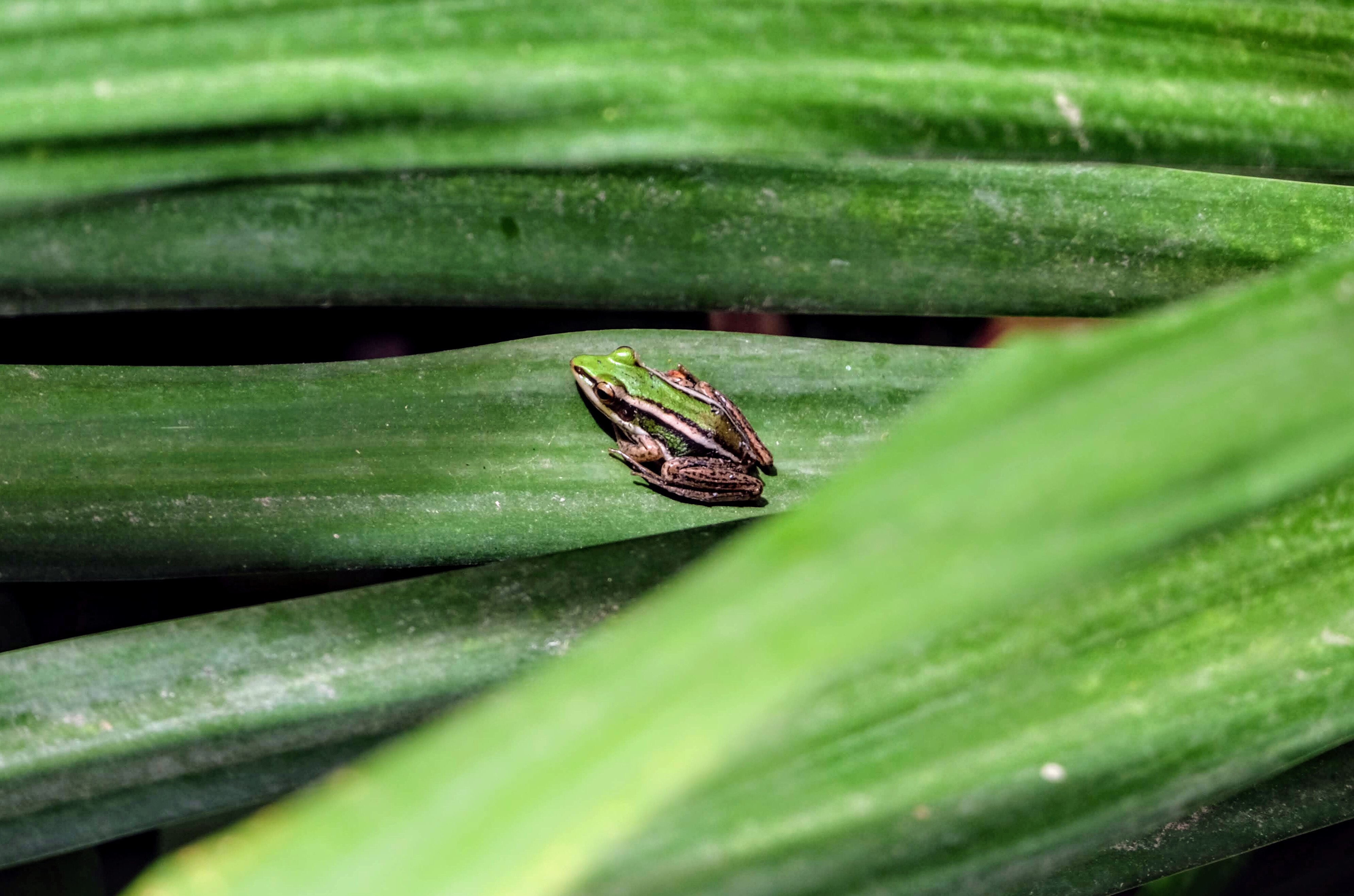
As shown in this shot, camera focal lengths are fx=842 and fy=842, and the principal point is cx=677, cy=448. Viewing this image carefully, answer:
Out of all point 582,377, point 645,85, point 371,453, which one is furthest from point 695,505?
point 645,85

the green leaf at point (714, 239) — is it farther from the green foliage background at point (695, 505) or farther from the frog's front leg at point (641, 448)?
the frog's front leg at point (641, 448)

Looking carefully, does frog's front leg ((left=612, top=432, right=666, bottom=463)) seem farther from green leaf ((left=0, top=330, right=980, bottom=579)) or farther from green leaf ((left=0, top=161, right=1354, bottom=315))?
green leaf ((left=0, top=161, right=1354, bottom=315))

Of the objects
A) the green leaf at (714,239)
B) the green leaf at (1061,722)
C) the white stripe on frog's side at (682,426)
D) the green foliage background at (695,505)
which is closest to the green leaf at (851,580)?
the green foliage background at (695,505)

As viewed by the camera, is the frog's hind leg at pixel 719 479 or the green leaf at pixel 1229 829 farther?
the frog's hind leg at pixel 719 479

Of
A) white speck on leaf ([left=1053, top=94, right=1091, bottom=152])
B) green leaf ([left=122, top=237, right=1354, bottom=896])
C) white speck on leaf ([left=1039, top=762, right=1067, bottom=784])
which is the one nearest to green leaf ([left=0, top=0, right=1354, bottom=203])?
white speck on leaf ([left=1053, top=94, right=1091, bottom=152])

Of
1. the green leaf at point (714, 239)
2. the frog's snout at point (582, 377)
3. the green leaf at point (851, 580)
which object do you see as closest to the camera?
the green leaf at point (851, 580)

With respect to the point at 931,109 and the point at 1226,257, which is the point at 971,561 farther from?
the point at 1226,257

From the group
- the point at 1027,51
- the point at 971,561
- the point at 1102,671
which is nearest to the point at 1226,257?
the point at 1027,51
